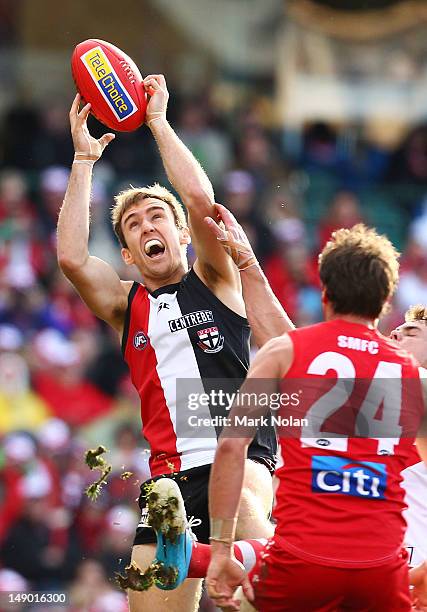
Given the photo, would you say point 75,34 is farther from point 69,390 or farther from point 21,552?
point 21,552

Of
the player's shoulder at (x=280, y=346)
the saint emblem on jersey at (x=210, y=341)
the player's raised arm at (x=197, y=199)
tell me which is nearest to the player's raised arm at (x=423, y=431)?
the player's shoulder at (x=280, y=346)

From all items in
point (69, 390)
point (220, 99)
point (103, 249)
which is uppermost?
point (220, 99)

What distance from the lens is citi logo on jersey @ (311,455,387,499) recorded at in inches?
181

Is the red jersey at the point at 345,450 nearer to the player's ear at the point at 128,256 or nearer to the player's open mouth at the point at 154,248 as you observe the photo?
the player's open mouth at the point at 154,248

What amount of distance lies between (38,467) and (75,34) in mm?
7357

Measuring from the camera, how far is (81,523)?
10344 mm

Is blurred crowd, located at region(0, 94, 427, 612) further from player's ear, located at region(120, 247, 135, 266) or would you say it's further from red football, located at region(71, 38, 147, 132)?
red football, located at region(71, 38, 147, 132)

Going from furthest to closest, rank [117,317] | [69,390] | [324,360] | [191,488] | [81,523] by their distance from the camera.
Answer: [69,390], [81,523], [117,317], [191,488], [324,360]

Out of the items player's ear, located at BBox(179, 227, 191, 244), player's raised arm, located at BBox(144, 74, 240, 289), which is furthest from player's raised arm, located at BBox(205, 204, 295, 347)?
player's ear, located at BBox(179, 227, 191, 244)

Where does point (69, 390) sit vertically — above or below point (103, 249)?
below

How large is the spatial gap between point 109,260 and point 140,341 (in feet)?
20.9

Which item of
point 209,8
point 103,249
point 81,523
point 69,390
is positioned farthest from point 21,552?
point 209,8

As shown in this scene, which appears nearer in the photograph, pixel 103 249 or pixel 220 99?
pixel 103 249

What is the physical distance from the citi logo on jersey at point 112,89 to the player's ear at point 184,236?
615mm
